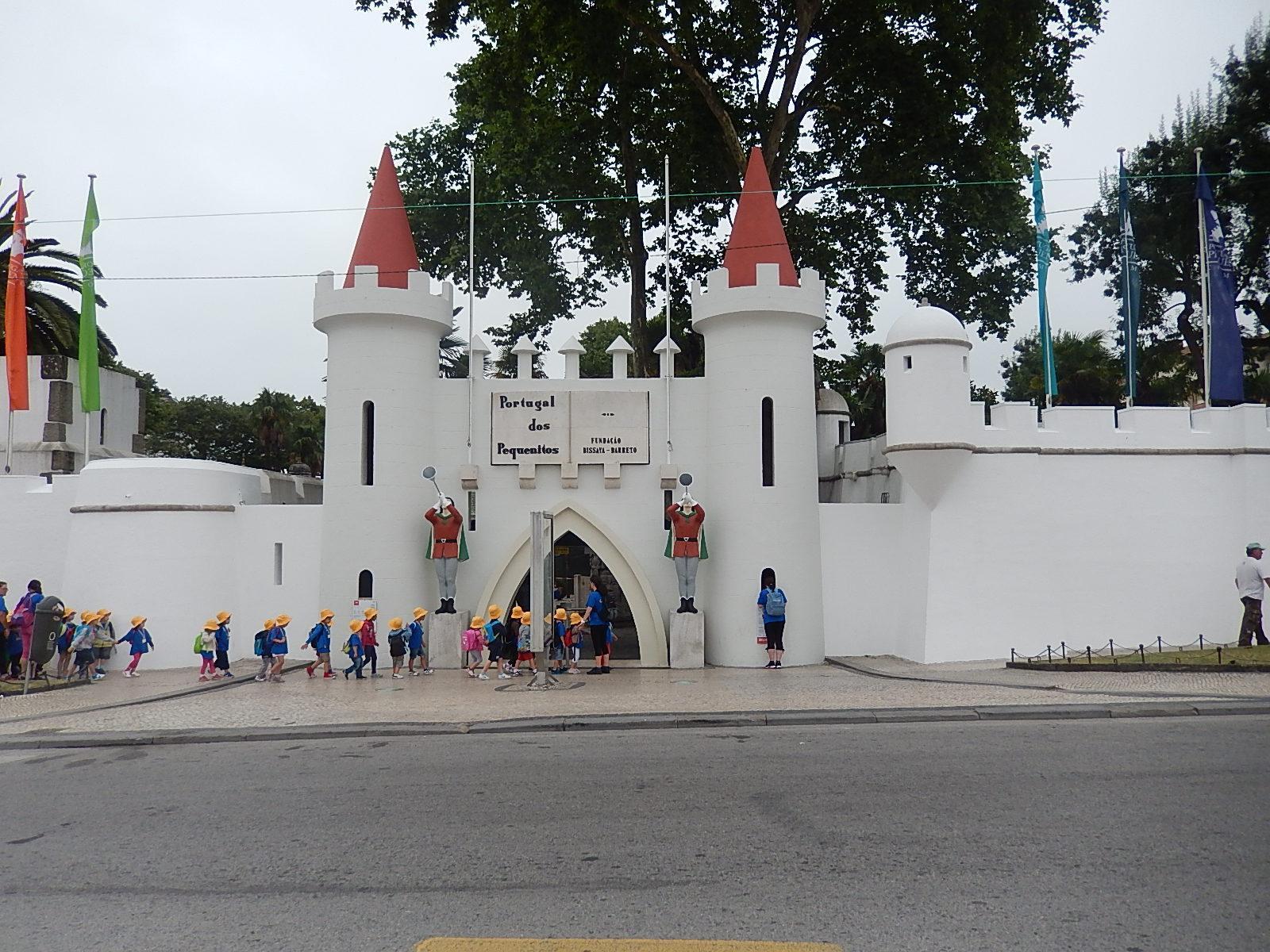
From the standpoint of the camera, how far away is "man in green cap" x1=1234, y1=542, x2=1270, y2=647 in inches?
632

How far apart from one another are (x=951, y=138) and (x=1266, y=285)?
1266cm

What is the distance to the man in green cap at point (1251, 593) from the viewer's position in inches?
632

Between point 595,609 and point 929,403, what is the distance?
268 inches

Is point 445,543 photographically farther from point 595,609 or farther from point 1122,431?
point 1122,431

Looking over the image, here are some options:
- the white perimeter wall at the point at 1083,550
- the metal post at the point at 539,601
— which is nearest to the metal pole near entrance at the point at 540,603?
the metal post at the point at 539,601

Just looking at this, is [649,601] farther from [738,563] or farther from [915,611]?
[915,611]

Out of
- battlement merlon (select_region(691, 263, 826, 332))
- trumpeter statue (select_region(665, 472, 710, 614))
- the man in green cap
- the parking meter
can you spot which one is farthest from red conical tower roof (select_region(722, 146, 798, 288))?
the parking meter

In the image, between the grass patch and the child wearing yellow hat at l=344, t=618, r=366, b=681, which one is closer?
the grass patch

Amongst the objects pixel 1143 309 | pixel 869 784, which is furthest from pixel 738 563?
pixel 1143 309

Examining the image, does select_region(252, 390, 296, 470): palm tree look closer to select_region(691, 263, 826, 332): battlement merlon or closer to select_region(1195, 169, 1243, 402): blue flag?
select_region(691, 263, 826, 332): battlement merlon

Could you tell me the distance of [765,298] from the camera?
19.5m

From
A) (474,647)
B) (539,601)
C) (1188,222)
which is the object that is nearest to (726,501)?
(474,647)

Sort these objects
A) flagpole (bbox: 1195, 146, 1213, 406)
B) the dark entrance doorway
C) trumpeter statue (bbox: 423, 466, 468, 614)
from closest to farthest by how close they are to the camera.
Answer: trumpeter statue (bbox: 423, 466, 468, 614), flagpole (bbox: 1195, 146, 1213, 406), the dark entrance doorway

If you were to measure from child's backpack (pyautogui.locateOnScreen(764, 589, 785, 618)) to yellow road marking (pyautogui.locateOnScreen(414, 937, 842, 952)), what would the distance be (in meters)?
13.1
